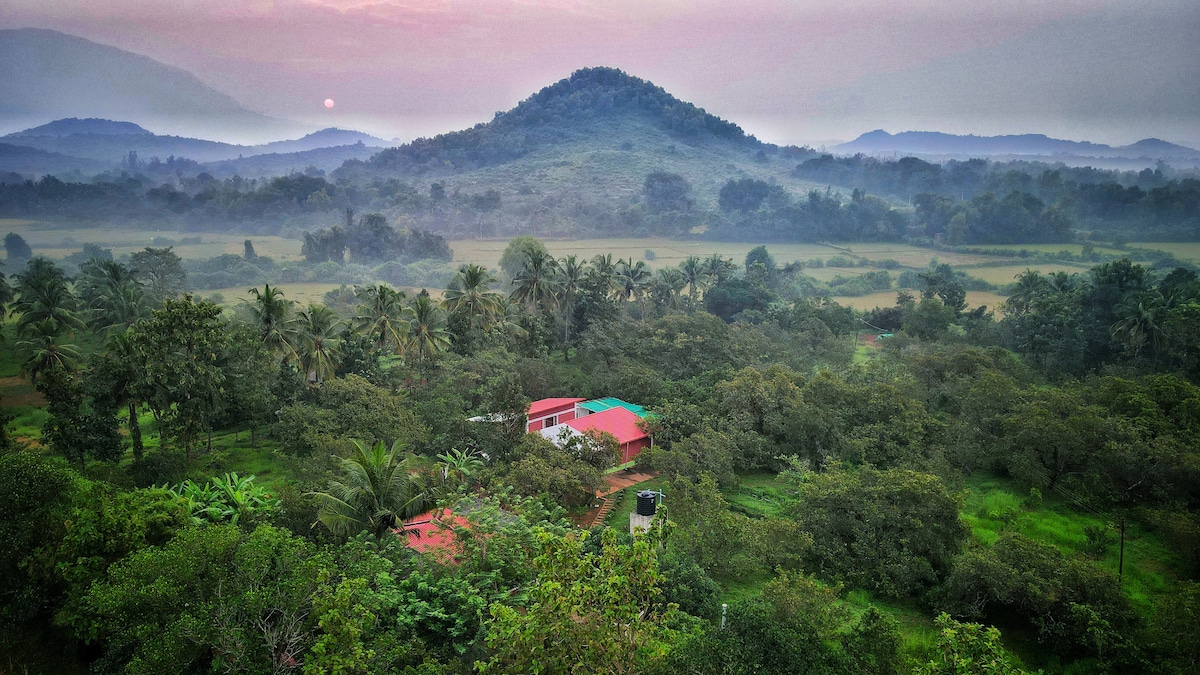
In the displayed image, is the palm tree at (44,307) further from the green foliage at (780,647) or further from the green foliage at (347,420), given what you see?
the green foliage at (780,647)

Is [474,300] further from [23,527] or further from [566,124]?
[566,124]

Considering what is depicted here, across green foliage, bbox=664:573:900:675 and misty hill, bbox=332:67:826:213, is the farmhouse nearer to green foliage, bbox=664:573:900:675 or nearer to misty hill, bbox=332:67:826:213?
green foliage, bbox=664:573:900:675

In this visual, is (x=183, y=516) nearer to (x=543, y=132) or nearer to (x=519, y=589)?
(x=519, y=589)

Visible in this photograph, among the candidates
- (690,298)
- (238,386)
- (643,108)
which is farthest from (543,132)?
(238,386)

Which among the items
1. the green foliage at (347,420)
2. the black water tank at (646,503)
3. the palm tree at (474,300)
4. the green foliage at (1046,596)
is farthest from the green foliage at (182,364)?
the green foliage at (1046,596)

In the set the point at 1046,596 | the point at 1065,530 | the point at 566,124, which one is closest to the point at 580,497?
the point at 1046,596
